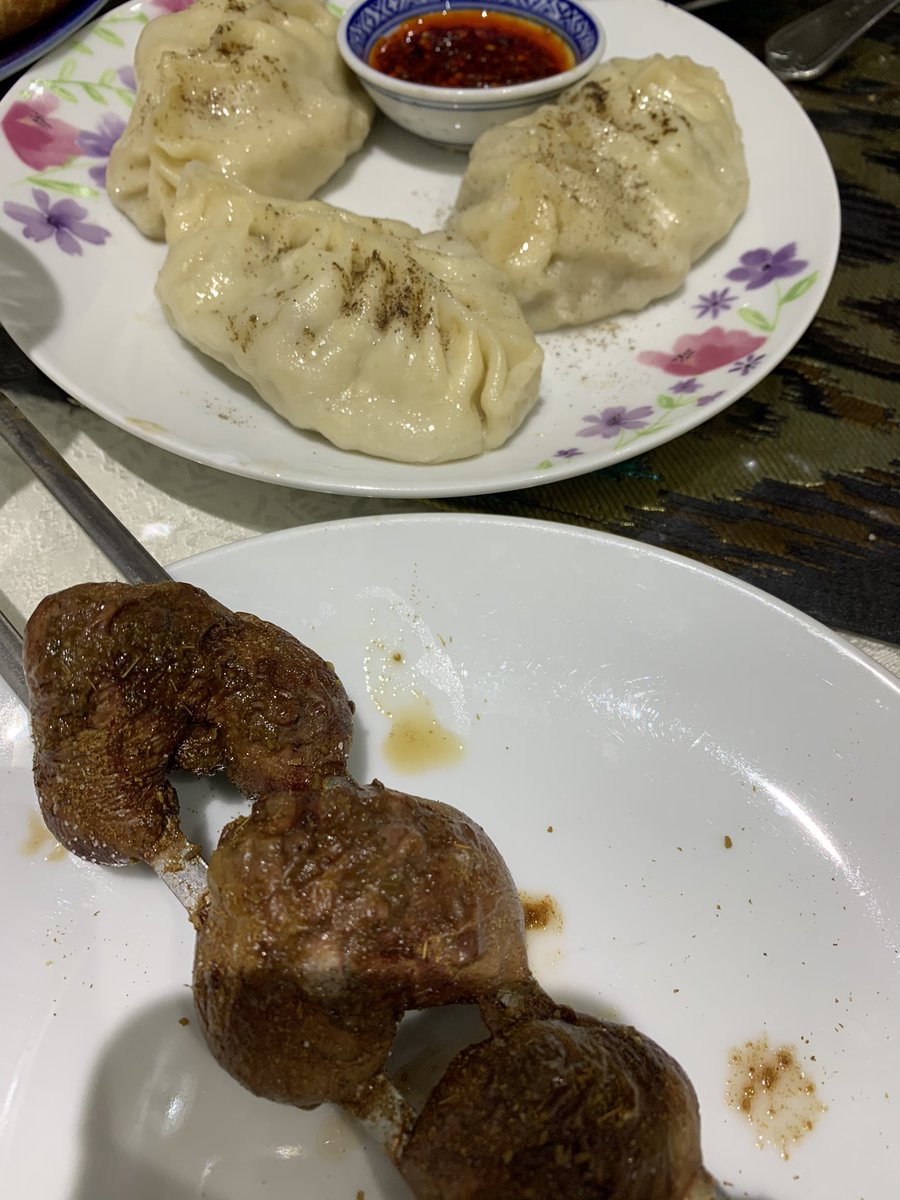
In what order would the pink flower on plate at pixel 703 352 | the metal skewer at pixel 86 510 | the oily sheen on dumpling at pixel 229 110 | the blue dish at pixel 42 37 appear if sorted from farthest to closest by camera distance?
the blue dish at pixel 42 37 < the oily sheen on dumpling at pixel 229 110 < the pink flower on plate at pixel 703 352 < the metal skewer at pixel 86 510

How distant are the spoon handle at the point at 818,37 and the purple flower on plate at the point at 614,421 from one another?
251cm

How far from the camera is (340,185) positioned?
139 inches

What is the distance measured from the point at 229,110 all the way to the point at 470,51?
1.05 metres

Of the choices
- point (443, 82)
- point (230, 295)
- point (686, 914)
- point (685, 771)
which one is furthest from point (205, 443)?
point (443, 82)

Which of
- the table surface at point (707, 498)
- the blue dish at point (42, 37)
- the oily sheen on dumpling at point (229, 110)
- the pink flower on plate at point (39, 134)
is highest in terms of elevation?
the blue dish at point (42, 37)

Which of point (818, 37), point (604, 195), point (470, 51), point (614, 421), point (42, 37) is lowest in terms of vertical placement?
point (818, 37)

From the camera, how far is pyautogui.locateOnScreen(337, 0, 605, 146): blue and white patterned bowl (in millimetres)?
3258

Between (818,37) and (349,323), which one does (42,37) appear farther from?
(818,37)

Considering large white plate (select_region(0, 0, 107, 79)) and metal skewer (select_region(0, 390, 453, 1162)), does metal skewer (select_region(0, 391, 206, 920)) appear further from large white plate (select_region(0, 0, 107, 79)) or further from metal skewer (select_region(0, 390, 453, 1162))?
large white plate (select_region(0, 0, 107, 79))

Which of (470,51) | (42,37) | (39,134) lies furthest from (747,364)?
(42,37)

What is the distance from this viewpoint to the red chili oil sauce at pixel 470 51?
342 centimetres

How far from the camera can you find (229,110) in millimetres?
3123

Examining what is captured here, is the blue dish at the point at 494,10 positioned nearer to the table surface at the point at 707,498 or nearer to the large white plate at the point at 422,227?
the large white plate at the point at 422,227

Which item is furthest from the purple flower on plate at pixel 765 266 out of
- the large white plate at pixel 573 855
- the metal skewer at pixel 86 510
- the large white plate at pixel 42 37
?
the large white plate at pixel 42 37
